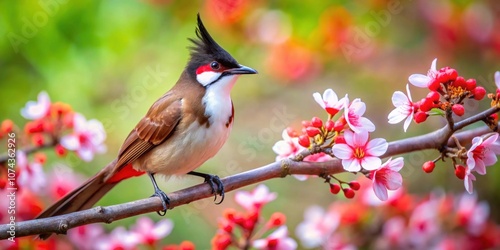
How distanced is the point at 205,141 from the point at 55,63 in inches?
Result: 56.4

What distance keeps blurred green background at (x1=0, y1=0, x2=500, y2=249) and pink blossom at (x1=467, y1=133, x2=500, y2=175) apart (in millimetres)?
1390

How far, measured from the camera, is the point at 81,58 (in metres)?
3.51

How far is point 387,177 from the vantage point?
178cm

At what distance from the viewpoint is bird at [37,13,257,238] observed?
2359 mm

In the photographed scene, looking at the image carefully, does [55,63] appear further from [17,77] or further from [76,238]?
[76,238]

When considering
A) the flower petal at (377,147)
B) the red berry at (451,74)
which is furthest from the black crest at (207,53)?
the red berry at (451,74)

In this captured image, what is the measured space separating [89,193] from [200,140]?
1.57 ft

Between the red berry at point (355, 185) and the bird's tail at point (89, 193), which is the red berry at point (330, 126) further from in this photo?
the bird's tail at point (89, 193)

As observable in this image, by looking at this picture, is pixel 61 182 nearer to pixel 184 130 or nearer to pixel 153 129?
pixel 153 129

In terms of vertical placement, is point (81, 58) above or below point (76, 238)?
above

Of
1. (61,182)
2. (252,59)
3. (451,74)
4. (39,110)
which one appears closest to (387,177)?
(451,74)

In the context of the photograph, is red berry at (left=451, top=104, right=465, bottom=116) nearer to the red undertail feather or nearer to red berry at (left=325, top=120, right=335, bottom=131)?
red berry at (left=325, top=120, right=335, bottom=131)

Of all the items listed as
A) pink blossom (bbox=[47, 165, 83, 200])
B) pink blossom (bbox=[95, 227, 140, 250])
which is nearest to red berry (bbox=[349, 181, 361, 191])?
pink blossom (bbox=[95, 227, 140, 250])

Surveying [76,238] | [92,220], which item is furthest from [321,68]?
[92,220]
